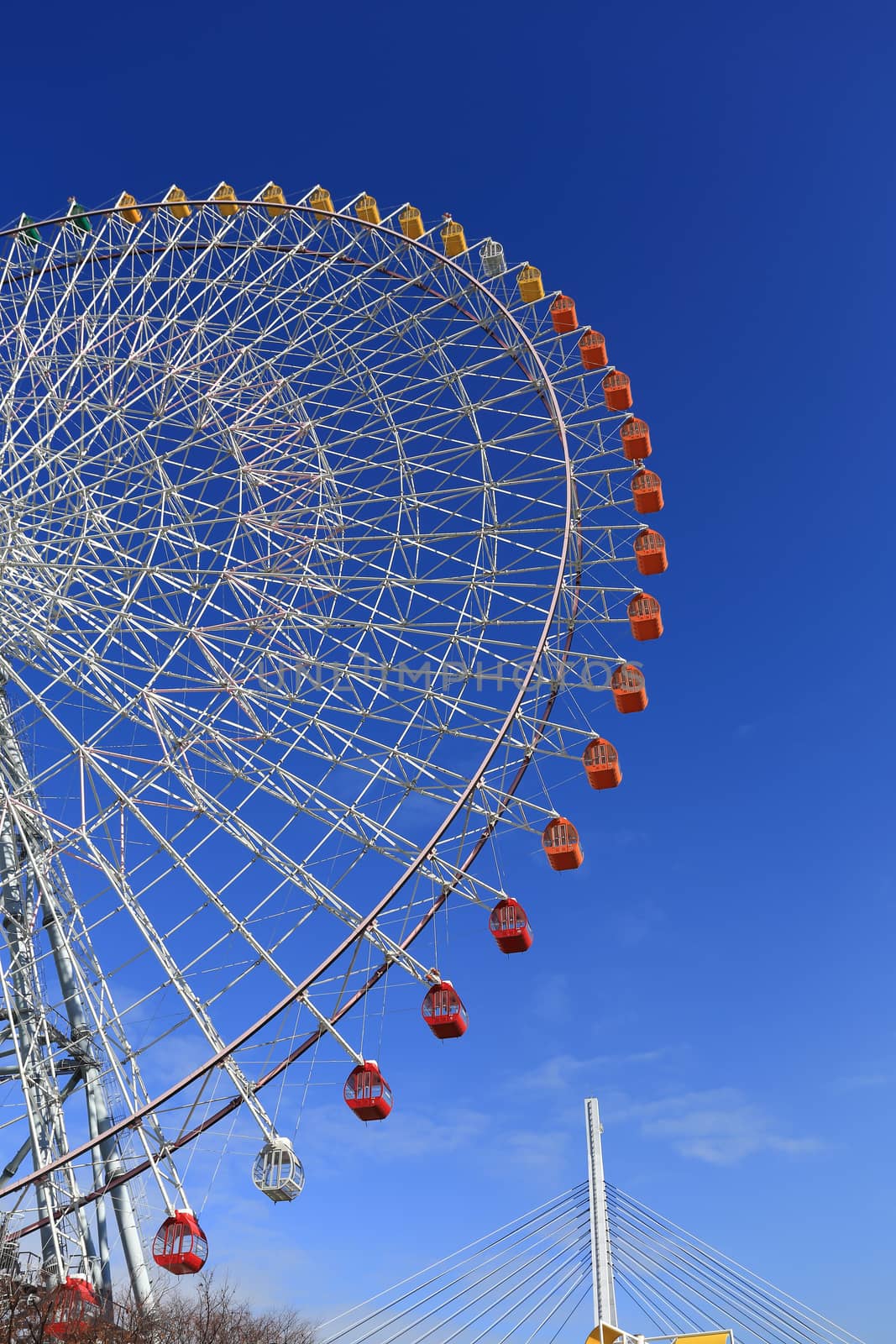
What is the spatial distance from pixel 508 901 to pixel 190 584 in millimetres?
8766

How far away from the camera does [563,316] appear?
3008 cm

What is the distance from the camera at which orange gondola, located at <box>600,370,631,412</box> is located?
28500mm

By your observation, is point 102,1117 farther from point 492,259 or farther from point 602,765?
point 492,259

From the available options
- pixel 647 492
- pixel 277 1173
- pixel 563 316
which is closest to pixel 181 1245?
pixel 277 1173

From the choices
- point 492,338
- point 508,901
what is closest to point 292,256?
point 492,338

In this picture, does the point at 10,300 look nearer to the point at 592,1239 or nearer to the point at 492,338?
the point at 492,338

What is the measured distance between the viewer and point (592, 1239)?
22062 mm

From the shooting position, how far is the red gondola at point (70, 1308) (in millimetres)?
19234

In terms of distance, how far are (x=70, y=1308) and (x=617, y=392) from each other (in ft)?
70.8

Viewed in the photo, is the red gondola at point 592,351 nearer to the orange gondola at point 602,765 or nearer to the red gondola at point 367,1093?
the orange gondola at point 602,765

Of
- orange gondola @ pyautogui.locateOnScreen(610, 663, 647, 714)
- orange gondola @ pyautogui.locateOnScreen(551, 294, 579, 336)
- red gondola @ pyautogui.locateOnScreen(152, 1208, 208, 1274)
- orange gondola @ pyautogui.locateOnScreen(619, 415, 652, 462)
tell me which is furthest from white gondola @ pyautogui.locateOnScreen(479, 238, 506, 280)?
red gondola @ pyautogui.locateOnScreen(152, 1208, 208, 1274)

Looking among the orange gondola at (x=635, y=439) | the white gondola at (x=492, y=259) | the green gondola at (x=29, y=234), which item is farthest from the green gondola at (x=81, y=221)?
the orange gondola at (x=635, y=439)

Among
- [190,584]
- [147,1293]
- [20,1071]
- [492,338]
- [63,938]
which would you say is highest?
[492,338]

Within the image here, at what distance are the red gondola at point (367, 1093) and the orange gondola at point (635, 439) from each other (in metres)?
14.7
